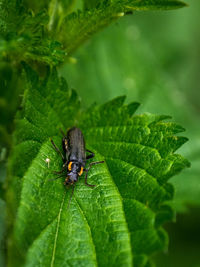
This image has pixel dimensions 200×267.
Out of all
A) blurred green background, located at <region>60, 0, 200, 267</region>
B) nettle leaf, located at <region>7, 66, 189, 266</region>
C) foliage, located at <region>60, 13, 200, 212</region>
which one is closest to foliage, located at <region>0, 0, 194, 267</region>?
nettle leaf, located at <region>7, 66, 189, 266</region>

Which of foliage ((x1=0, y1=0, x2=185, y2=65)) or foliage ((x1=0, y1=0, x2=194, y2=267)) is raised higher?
foliage ((x1=0, y1=0, x2=185, y2=65))

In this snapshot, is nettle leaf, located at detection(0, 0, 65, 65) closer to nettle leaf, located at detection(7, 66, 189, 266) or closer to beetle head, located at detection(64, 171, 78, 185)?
nettle leaf, located at detection(7, 66, 189, 266)

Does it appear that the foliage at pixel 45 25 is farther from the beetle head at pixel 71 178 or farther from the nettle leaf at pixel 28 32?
the beetle head at pixel 71 178

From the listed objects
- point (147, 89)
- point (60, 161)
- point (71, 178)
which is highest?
point (147, 89)

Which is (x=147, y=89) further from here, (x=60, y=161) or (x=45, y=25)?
(x=45, y=25)

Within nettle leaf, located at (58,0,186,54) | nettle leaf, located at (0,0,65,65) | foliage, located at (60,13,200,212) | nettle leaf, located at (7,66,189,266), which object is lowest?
nettle leaf, located at (7,66,189,266)

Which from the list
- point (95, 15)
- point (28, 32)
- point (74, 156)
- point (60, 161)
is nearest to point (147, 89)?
point (74, 156)
